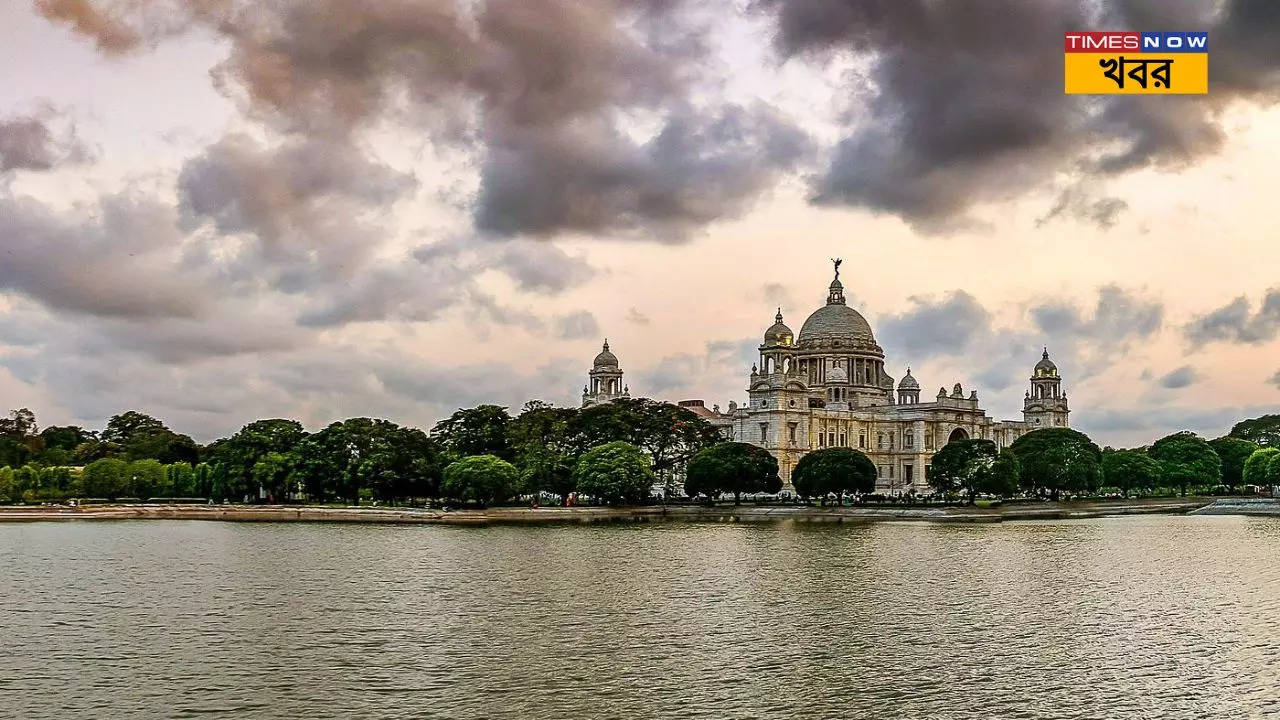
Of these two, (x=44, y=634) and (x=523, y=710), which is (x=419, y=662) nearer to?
(x=523, y=710)

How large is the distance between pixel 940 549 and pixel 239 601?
111ft

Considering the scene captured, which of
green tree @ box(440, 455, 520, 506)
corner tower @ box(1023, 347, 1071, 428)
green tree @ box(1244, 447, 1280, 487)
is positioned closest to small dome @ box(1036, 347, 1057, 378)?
corner tower @ box(1023, 347, 1071, 428)

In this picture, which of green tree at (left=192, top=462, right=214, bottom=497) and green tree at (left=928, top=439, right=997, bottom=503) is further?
green tree at (left=192, top=462, right=214, bottom=497)

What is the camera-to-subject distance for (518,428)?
342 ft

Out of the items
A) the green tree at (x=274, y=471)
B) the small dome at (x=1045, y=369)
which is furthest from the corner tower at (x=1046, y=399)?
the green tree at (x=274, y=471)

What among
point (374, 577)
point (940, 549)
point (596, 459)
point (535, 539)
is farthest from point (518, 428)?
point (374, 577)

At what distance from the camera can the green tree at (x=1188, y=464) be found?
124188mm

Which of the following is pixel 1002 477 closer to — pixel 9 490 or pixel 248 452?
pixel 248 452

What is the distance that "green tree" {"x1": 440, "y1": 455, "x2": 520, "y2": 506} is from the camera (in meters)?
91.9

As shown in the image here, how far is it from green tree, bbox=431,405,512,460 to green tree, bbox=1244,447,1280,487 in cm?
6607

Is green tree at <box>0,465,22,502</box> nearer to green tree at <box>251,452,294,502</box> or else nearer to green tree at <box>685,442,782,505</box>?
green tree at <box>251,452,294,502</box>

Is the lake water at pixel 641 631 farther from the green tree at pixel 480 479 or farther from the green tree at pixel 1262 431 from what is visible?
the green tree at pixel 1262 431

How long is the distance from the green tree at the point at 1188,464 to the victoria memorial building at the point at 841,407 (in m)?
24.4

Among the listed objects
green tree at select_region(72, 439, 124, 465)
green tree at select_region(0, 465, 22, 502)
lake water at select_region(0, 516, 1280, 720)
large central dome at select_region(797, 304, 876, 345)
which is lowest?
lake water at select_region(0, 516, 1280, 720)
